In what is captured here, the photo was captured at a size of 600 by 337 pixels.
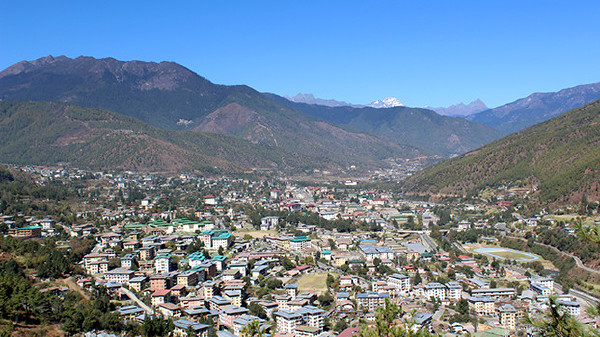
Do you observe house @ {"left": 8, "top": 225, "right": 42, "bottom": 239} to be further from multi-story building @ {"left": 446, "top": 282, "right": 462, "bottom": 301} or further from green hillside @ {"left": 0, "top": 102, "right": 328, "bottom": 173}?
green hillside @ {"left": 0, "top": 102, "right": 328, "bottom": 173}

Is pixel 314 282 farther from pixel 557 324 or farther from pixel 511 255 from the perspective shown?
pixel 557 324

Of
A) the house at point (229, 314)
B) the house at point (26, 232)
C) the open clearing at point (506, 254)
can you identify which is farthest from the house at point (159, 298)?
the open clearing at point (506, 254)

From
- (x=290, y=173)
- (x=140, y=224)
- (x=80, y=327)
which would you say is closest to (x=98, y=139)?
(x=290, y=173)

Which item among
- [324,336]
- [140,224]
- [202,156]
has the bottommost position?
[324,336]

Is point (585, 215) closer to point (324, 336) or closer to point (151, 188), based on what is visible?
point (324, 336)

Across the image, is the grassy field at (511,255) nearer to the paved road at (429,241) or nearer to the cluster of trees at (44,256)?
the paved road at (429,241)

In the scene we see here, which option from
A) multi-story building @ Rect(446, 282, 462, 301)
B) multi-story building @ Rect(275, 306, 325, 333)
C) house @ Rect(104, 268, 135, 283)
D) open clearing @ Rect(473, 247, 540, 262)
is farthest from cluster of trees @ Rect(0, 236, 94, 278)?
open clearing @ Rect(473, 247, 540, 262)

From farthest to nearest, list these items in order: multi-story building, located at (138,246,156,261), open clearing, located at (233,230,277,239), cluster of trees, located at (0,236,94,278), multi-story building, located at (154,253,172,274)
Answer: open clearing, located at (233,230,277,239)
multi-story building, located at (138,246,156,261)
multi-story building, located at (154,253,172,274)
cluster of trees, located at (0,236,94,278)
